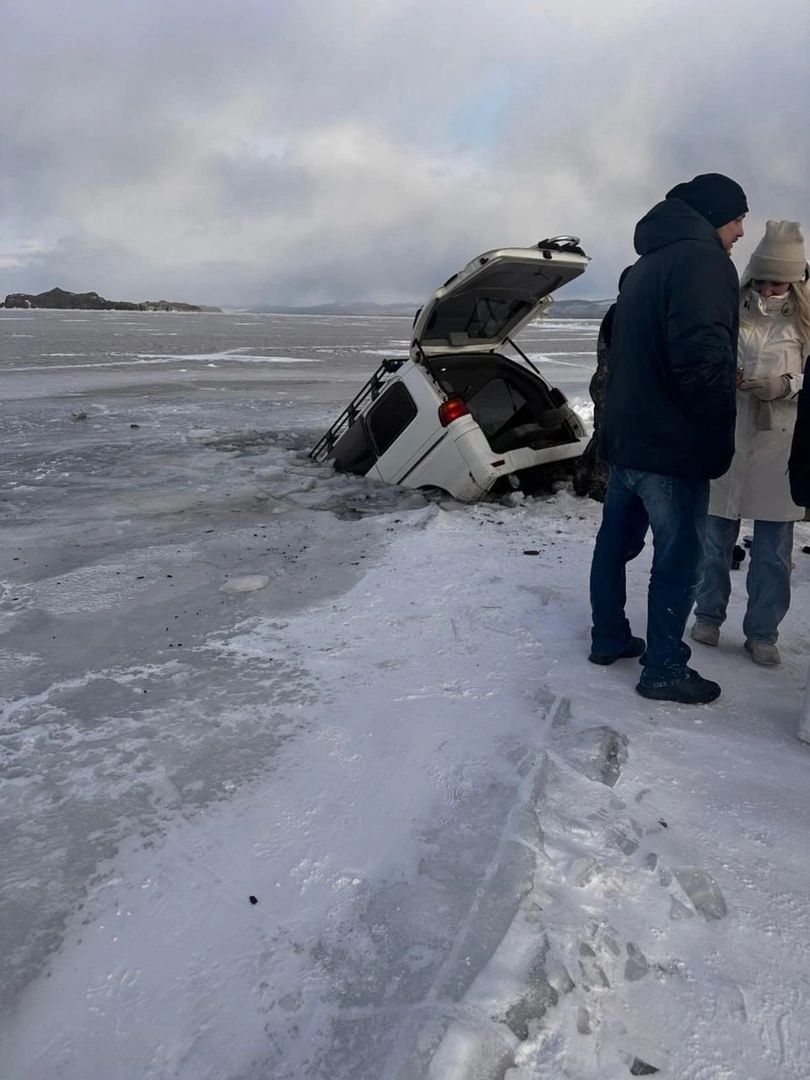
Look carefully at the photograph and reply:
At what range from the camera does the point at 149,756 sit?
3.08m

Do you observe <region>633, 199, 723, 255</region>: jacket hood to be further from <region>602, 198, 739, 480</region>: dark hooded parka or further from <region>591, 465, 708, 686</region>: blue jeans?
<region>591, 465, 708, 686</region>: blue jeans

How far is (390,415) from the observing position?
7.36m

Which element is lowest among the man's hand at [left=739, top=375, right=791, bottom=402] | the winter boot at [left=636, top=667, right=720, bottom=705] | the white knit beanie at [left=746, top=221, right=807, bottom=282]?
the winter boot at [left=636, top=667, right=720, bottom=705]

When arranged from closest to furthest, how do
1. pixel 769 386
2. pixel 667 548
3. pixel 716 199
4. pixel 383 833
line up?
pixel 383 833 → pixel 716 199 → pixel 667 548 → pixel 769 386

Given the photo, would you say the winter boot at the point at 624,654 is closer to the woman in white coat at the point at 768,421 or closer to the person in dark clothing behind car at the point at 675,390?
the person in dark clothing behind car at the point at 675,390

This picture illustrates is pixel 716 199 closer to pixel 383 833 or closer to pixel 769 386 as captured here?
pixel 769 386

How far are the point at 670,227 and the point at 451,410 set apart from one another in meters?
3.47

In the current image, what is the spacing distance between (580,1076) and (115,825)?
1.65 meters

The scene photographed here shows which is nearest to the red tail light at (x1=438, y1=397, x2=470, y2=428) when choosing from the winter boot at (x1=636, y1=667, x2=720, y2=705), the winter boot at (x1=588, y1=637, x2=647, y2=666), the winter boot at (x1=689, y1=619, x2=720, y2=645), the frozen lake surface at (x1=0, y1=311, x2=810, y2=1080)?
the frozen lake surface at (x1=0, y1=311, x2=810, y2=1080)

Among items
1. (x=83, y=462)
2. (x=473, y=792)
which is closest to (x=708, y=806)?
(x=473, y=792)

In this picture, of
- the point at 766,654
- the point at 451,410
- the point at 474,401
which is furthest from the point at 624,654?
the point at 474,401

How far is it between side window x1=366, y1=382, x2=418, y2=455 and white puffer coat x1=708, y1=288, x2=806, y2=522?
3.58 meters

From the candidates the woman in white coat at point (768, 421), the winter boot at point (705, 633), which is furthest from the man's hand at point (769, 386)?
the winter boot at point (705, 633)

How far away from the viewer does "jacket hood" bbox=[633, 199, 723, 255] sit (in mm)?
3137
